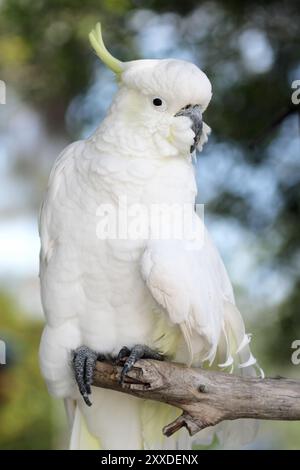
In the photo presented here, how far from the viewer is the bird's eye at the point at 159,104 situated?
71.1 inches

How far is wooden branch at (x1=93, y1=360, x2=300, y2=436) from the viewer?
1869 mm

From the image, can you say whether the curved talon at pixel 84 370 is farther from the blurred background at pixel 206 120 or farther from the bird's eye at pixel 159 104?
the blurred background at pixel 206 120

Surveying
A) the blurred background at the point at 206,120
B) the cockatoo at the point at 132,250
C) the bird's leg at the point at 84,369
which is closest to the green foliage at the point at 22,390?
the blurred background at the point at 206,120

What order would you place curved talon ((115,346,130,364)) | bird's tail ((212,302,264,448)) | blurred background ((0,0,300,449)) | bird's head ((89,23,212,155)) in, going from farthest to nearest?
blurred background ((0,0,300,449))
bird's tail ((212,302,264,448))
curved talon ((115,346,130,364))
bird's head ((89,23,212,155))

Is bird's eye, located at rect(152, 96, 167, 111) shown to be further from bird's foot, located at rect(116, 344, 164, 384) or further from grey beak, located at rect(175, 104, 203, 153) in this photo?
bird's foot, located at rect(116, 344, 164, 384)

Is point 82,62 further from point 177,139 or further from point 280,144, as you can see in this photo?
point 177,139

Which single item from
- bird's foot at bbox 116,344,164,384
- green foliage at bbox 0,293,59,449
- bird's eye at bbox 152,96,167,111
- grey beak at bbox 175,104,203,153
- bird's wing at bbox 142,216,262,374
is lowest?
green foliage at bbox 0,293,59,449

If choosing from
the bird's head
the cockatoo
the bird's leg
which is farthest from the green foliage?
the bird's head

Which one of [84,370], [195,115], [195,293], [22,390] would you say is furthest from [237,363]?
[22,390]

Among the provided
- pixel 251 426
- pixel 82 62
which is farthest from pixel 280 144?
pixel 251 426

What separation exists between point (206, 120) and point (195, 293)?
6.08ft

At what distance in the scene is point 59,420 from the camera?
3.88m

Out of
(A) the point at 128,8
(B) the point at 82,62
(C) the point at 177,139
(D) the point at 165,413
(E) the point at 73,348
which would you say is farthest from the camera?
(B) the point at 82,62

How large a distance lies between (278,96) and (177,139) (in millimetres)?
1939
